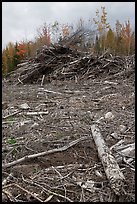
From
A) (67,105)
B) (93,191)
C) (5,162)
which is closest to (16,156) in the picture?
(5,162)

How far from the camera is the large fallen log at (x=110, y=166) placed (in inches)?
100

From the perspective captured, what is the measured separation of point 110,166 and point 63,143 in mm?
960

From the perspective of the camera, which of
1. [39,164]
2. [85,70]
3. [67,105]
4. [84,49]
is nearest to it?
[39,164]

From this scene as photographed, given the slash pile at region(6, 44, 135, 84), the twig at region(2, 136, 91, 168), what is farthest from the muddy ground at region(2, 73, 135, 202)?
the slash pile at region(6, 44, 135, 84)

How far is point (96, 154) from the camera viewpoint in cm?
331

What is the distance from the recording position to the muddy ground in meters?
2.60

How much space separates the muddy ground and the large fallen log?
0.20 ft

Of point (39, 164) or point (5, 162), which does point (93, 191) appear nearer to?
point (39, 164)

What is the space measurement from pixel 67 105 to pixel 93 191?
3264 millimetres

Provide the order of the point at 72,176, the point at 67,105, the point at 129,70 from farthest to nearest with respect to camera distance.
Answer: the point at 129,70 → the point at 67,105 → the point at 72,176

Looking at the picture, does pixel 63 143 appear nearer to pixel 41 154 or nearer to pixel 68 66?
pixel 41 154

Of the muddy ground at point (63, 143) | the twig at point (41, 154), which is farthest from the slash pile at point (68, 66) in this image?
the twig at point (41, 154)

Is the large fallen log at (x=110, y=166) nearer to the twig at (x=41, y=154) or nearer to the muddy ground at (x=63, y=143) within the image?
the muddy ground at (x=63, y=143)

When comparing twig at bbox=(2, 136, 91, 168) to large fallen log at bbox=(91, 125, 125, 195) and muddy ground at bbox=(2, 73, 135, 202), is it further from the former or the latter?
large fallen log at bbox=(91, 125, 125, 195)
